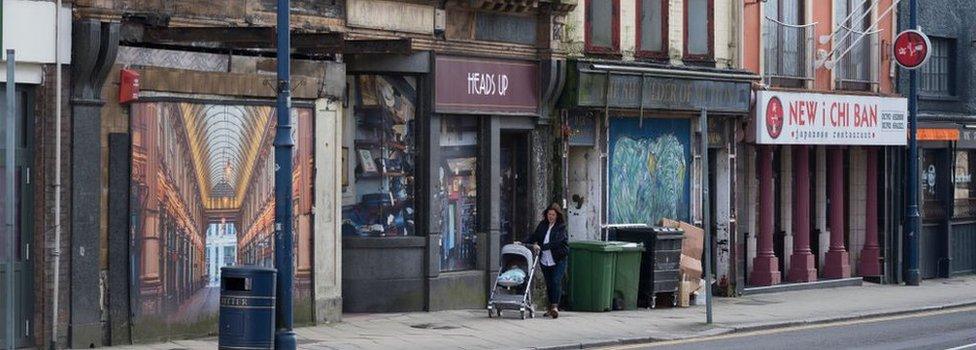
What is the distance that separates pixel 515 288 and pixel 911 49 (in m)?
12.7

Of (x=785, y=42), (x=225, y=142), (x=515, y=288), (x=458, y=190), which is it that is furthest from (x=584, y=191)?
(x=225, y=142)

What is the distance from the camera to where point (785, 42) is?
31.4 meters

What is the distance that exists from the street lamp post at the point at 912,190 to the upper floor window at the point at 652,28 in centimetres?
739

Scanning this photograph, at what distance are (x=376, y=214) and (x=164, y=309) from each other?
4736 mm

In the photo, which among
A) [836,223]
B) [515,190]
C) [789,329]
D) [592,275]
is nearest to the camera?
[789,329]

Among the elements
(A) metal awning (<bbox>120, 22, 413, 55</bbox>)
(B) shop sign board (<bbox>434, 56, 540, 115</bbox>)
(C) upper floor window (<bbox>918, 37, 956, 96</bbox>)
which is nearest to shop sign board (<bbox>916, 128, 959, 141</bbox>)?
(C) upper floor window (<bbox>918, 37, 956, 96</bbox>)

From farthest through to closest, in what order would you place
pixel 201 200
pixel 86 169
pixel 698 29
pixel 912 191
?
pixel 912 191
pixel 698 29
pixel 201 200
pixel 86 169

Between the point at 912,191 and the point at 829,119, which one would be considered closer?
the point at 829,119

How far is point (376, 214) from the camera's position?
23641 millimetres

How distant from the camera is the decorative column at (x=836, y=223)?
109 ft

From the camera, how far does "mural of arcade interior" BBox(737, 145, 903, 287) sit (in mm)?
30891

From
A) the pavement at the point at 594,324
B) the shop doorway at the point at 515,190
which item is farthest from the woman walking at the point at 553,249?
the shop doorway at the point at 515,190

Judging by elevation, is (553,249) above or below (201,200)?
below

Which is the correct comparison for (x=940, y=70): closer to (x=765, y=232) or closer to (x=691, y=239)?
(x=765, y=232)
